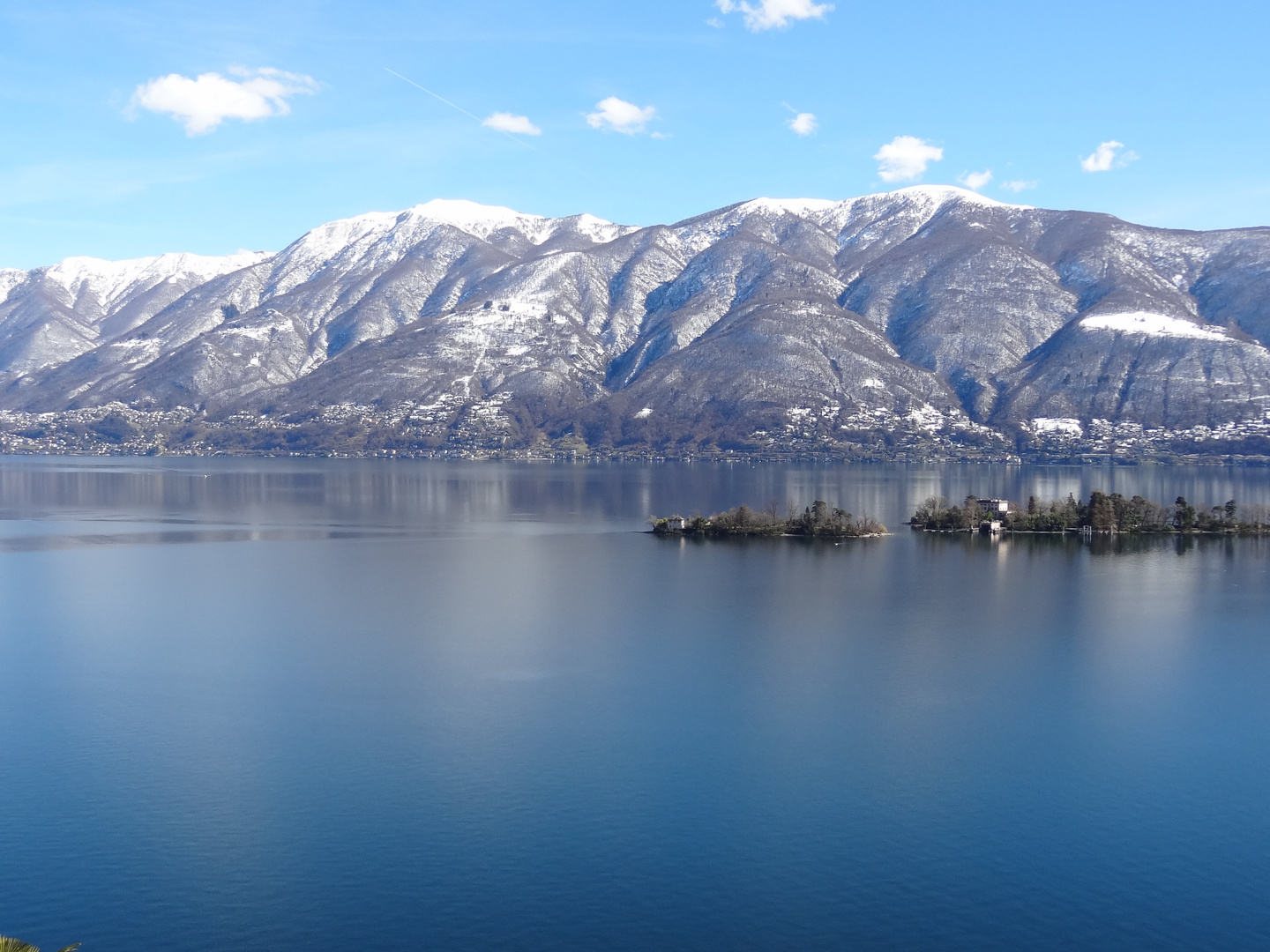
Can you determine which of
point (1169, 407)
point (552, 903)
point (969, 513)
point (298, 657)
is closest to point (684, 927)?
point (552, 903)

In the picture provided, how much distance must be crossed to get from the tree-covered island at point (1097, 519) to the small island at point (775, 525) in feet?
15.6

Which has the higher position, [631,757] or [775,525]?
[775,525]

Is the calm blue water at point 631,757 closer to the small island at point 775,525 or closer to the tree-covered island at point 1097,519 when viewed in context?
the small island at point 775,525

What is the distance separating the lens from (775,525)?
65.6 m

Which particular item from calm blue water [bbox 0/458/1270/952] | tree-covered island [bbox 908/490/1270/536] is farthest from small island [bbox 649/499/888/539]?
calm blue water [bbox 0/458/1270/952]

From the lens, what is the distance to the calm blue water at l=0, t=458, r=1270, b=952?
17766 millimetres

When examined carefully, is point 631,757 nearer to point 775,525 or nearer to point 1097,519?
point 775,525

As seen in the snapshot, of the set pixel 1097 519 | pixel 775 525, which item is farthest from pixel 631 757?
pixel 1097 519

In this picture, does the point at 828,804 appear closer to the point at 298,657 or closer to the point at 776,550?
the point at 298,657

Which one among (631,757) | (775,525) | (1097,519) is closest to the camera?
(631,757)

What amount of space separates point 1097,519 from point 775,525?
19201mm

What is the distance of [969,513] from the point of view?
227ft

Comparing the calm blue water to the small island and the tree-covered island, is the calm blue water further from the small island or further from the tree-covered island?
the tree-covered island

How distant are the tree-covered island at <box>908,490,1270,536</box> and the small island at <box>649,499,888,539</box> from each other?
187 inches
